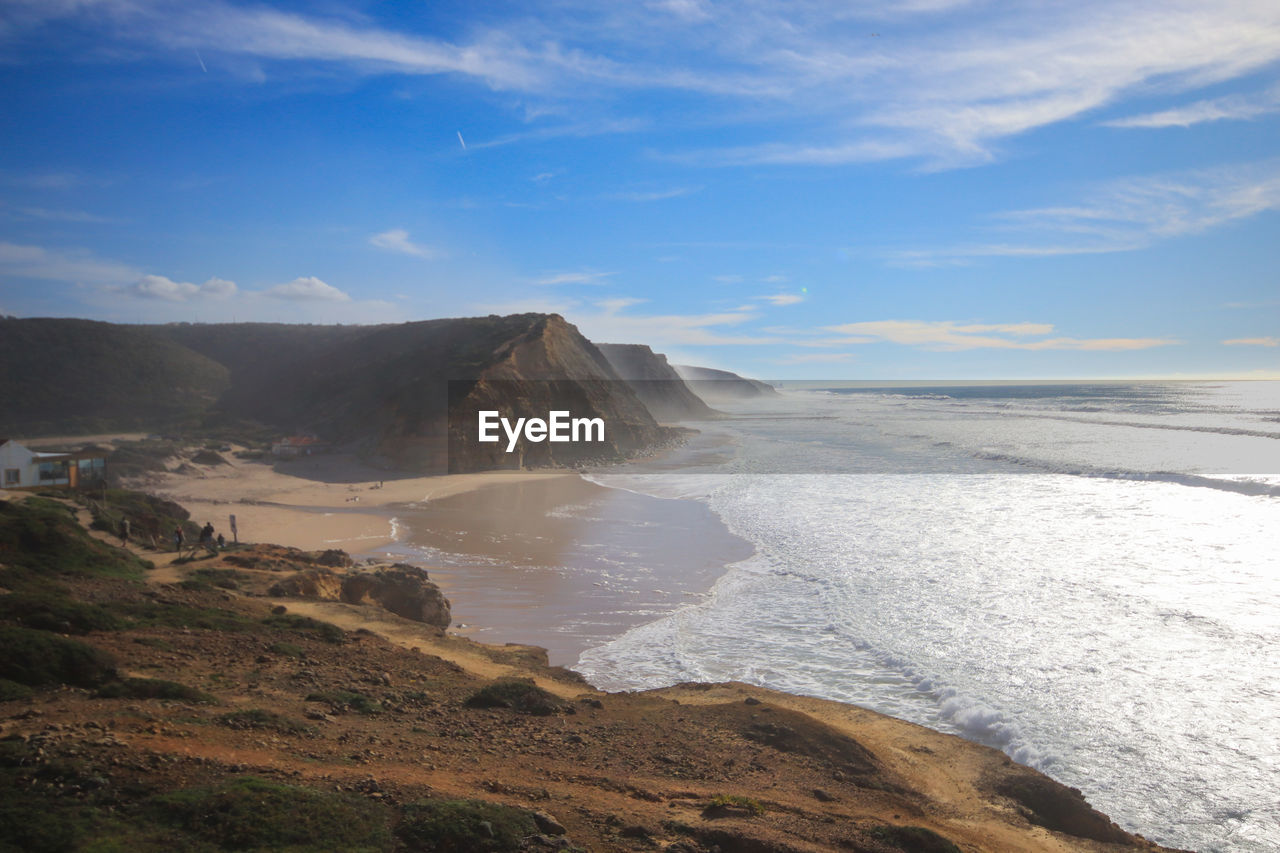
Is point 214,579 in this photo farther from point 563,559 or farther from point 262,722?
point 262,722

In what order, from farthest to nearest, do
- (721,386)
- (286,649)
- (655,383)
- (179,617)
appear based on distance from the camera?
(721,386)
(655,383)
(179,617)
(286,649)

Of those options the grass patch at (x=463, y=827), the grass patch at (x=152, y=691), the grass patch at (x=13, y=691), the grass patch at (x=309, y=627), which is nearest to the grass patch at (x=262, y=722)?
the grass patch at (x=152, y=691)

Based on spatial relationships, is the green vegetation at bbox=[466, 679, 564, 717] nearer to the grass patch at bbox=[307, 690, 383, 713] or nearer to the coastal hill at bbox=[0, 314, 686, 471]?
the grass patch at bbox=[307, 690, 383, 713]

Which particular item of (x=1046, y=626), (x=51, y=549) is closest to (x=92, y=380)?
(x=51, y=549)

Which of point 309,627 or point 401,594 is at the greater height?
point 309,627

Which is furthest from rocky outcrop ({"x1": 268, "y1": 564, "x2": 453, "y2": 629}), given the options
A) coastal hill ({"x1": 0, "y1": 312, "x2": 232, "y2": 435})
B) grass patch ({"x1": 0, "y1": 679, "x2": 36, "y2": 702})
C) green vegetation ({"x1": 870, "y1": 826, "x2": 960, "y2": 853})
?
coastal hill ({"x1": 0, "y1": 312, "x2": 232, "y2": 435})

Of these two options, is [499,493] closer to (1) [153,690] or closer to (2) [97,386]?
(1) [153,690]
